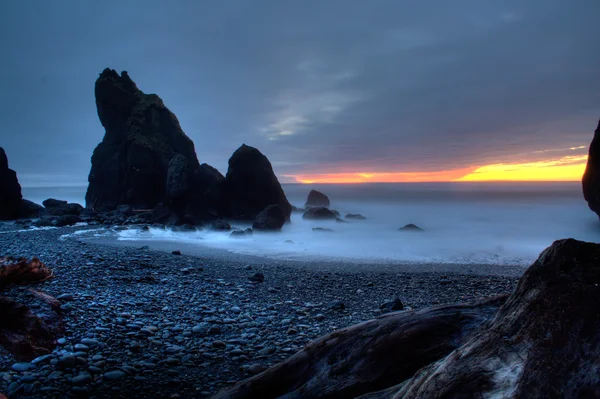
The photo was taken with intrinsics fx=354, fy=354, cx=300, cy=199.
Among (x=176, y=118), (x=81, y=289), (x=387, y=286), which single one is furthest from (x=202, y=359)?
(x=176, y=118)

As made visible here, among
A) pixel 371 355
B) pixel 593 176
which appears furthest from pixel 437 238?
pixel 371 355

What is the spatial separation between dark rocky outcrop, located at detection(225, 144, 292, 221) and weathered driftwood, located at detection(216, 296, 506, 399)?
1179 inches

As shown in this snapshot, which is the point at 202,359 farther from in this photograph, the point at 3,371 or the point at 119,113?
the point at 119,113

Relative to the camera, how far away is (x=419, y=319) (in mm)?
3176

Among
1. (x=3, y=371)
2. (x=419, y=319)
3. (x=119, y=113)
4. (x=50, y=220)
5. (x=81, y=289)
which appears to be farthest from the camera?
(x=119, y=113)

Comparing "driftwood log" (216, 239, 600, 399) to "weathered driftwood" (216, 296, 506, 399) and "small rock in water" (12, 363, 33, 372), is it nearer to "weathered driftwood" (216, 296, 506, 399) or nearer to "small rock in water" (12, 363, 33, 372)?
"weathered driftwood" (216, 296, 506, 399)

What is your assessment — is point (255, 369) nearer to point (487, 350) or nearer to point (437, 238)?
point (487, 350)

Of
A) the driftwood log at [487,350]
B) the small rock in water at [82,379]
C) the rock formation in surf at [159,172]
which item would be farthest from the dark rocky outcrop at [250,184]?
the driftwood log at [487,350]

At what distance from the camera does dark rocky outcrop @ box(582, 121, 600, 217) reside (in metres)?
17.7

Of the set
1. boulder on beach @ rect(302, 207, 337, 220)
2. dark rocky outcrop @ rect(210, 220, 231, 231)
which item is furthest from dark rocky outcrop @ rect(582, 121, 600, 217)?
boulder on beach @ rect(302, 207, 337, 220)

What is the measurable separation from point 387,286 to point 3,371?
805cm

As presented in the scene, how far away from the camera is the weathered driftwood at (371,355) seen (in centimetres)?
291

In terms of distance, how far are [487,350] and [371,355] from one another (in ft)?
4.20

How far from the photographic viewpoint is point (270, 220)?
2820cm
